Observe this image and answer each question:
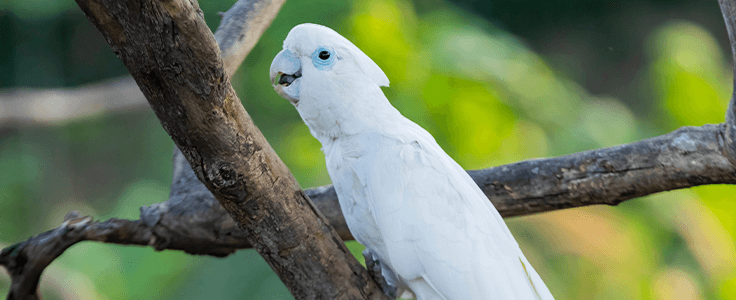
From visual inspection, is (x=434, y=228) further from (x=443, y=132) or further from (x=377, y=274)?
(x=443, y=132)

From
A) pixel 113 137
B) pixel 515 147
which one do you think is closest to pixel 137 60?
pixel 515 147

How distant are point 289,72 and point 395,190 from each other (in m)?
0.45

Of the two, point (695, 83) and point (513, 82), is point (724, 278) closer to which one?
point (695, 83)

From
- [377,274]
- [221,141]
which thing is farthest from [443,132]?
[221,141]

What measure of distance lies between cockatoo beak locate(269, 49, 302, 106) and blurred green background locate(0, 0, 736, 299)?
2.08 meters

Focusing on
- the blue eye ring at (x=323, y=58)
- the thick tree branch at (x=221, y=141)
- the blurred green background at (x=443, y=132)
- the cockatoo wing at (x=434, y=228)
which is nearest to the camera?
the thick tree branch at (x=221, y=141)

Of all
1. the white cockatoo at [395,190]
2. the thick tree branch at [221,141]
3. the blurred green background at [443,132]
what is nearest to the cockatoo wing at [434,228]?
the white cockatoo at [395,190]

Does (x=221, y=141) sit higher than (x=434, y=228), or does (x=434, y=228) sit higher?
(x=221, y=141)

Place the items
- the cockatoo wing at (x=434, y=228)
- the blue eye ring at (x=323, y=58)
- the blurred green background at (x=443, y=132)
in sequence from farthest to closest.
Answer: the blurred green background at (x=443, y=132), the blue eye ring at (x=323, y=58), the cockatoo wing at (x=434, y=228)

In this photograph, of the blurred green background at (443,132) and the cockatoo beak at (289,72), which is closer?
the cockatoo beak at (289,72)

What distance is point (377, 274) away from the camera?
1270 mm

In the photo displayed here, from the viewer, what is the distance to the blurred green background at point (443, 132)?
3463mm

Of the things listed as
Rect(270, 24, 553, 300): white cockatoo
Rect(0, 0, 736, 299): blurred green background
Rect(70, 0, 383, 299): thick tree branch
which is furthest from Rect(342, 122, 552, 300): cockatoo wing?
Rect(0, 0, 736, 299): blurred green background

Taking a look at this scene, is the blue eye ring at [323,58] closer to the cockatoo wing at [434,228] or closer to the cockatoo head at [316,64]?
the cockatoo head at [316,64]
